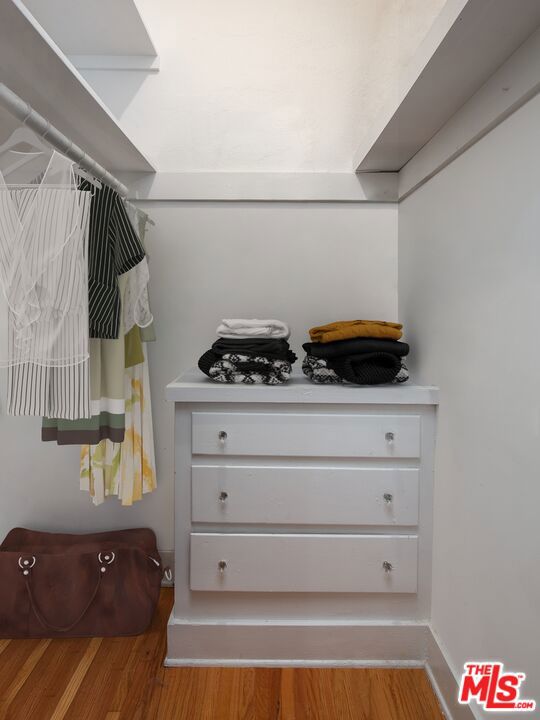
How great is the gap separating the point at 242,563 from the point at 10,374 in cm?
90

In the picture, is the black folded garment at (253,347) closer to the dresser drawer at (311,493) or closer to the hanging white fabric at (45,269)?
the dresser drawer at (311,493)

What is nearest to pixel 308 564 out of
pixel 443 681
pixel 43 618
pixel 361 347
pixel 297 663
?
pixel 297 663

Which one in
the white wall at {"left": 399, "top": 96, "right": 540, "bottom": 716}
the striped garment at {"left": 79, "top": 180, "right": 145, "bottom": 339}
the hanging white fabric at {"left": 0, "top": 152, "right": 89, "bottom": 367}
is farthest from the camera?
the striped garment at {"left": 79, "top": 180, "right": 145, "bottom": 339}

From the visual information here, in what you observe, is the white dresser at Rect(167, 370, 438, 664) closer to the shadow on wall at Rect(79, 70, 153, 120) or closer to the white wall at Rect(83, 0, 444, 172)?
the white wall at Rect(83, 0, 444, 172)

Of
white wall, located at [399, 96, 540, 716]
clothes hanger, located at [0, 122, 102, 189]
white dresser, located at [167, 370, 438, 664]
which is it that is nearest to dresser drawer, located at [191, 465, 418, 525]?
white dresser, located at [167, 370, 438, 664]

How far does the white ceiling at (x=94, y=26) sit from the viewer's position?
161 cm

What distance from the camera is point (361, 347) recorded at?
1542mm

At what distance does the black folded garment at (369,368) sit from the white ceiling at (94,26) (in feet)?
4.59

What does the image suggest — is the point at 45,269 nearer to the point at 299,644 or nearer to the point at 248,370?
the point at 248,370

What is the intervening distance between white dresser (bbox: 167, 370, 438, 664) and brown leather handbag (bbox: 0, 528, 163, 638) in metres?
0.22

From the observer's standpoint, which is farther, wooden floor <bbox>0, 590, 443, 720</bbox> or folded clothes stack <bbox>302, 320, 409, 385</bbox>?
folded clothes stack <bbox>302, 320, 409, 385</bbox>

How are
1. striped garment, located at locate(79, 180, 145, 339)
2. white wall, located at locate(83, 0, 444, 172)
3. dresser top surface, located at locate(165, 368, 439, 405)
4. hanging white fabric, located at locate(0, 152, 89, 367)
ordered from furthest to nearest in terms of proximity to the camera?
white wall, located at locate(83, 0, 444, 172) < dresser top surface, located at locate(165, 368, 439, 405) < striped garment, located at locate(79, 180, 145, 339) < hanging white fabric, located at locate(0, 152, 89, 367)

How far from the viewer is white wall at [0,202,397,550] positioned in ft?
6.40

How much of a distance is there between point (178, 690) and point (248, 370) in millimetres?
978
